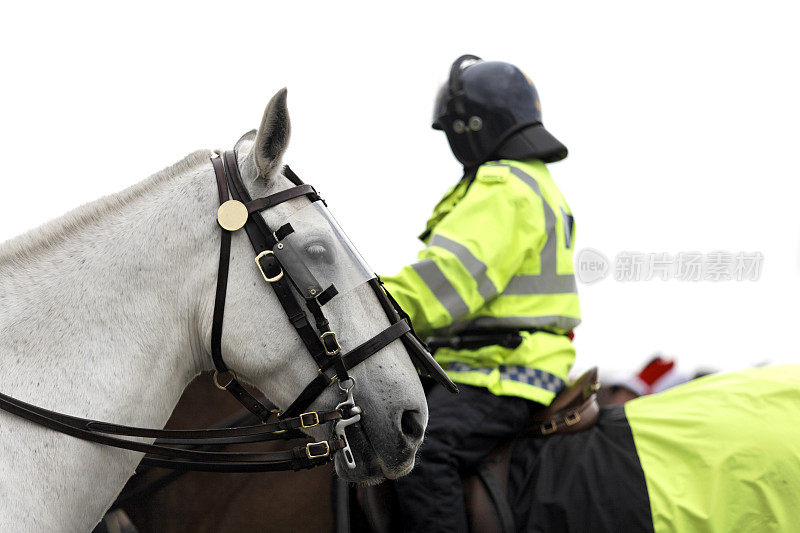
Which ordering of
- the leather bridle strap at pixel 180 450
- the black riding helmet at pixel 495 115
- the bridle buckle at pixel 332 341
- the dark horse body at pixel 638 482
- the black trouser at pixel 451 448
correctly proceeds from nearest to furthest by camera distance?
the leather bridle strap at pixel 180 450
the bridle buckle at pixel 332 341
the dark horse body at pixel 638 482
the black trouser at pixel 451 448
the black riding helmet at pixel 495 115

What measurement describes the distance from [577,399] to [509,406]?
0.38m

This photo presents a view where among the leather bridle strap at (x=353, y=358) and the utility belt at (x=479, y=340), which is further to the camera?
the utility belt at (x=479, y=340)

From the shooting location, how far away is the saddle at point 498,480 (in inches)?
107

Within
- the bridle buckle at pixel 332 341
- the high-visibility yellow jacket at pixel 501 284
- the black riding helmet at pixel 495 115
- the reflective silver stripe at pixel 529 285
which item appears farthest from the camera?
the black riding helmet at pixel 495 115

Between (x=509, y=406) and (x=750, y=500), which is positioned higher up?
(x=509, y=406)

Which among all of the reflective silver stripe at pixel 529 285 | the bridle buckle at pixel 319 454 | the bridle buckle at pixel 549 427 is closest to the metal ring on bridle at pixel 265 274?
the bridle buckle at pixel 319 454

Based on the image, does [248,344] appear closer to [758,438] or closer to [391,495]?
[391,495]

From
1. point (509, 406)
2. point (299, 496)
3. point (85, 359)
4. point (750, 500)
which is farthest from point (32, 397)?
point (750, 500)

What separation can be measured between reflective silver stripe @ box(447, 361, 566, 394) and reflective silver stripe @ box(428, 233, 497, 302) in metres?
0.34

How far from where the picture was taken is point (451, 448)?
2748 millimetres

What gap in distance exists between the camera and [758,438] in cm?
257

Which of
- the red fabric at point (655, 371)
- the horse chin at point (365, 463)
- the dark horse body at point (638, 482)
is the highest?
the horse chin at point (365, 463)

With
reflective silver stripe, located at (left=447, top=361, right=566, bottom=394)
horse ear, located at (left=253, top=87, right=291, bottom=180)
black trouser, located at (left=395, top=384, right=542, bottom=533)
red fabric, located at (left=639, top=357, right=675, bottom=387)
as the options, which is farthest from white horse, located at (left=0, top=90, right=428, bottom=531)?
red fabric, located at (left=639, top=357, right=675, bottom=387)

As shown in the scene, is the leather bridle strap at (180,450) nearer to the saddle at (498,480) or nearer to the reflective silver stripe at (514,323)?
the saddle at (498,480)
